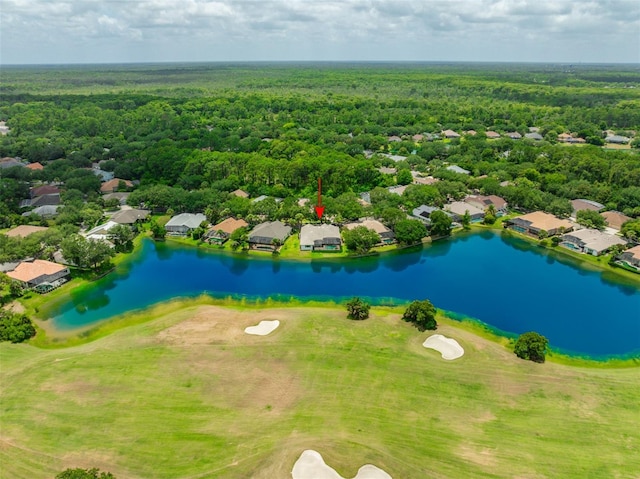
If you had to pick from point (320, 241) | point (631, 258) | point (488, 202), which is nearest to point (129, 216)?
point (320, 241)

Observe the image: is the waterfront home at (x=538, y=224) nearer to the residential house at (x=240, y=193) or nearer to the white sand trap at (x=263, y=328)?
the white sand trap at (x=263, y=328)

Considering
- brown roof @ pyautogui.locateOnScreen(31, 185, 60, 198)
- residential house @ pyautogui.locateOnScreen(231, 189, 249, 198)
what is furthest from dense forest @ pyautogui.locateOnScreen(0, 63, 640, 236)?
brown roof @ pyautogui.locateOnScreen(31, 185, 60, 198)

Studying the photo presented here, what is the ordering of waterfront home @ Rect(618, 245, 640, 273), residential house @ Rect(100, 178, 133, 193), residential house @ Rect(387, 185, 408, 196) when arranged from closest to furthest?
waterfront home @ Rect(618, 245, 640, 273), residential house @ Rect(387, 185, 408, 196), residential house @ Rect(100, 178, 133, 193)

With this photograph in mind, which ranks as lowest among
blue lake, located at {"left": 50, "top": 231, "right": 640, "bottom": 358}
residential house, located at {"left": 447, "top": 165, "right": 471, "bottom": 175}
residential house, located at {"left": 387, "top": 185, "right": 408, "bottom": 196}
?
blue lake, located at {"left": 50, "top": 231, "right": 640, "bottom": 358}

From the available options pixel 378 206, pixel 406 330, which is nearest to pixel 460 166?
pixel 378 206

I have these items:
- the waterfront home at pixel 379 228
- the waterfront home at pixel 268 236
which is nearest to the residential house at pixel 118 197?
the waterfront home at pixel 268 236

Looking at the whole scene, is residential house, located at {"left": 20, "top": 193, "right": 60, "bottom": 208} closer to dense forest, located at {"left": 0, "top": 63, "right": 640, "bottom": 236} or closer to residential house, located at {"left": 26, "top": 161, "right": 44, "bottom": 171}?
dense forest, located at {"left": 0, "top": 63, "right": 640, "bottom": 236}

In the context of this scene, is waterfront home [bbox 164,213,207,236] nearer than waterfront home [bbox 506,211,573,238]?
No
